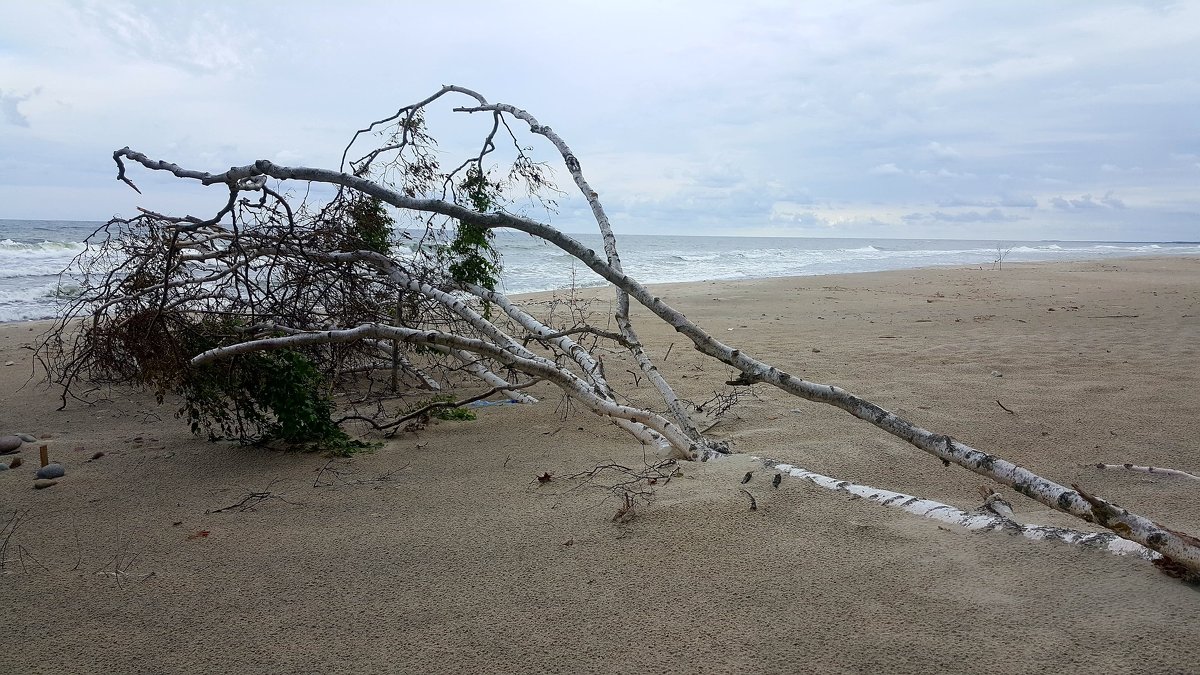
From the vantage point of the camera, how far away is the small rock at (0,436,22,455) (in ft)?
14.4

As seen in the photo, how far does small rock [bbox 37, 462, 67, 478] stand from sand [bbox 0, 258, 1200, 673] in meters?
0.05

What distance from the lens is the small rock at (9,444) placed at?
438 centimetres

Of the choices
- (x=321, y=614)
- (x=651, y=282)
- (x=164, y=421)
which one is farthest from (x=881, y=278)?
(x=321, y=614)

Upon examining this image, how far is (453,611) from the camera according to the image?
7.97 feet

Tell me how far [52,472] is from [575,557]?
3.06 meters

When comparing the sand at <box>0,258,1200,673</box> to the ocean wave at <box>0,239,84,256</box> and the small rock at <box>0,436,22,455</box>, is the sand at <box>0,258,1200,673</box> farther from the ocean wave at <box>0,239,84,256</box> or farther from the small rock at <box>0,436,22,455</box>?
the ocean wave at <box>0,239,84,256</box>

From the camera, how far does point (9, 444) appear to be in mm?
4414

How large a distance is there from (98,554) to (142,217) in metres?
2.38

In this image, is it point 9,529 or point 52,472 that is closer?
point 9,529

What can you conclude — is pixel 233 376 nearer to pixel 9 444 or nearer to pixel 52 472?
pixel 52 472

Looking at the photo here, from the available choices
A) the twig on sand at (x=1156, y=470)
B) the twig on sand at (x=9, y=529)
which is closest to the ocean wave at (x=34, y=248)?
the twig on sand at (x=9, y=529)

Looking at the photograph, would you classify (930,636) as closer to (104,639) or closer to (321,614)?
(321,614)

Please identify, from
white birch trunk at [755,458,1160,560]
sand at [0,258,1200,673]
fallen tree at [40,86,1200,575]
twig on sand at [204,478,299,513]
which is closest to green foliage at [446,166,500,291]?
fallen tree at [40,86,1200,575]

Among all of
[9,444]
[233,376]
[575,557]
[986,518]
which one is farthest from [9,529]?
[986,518]
